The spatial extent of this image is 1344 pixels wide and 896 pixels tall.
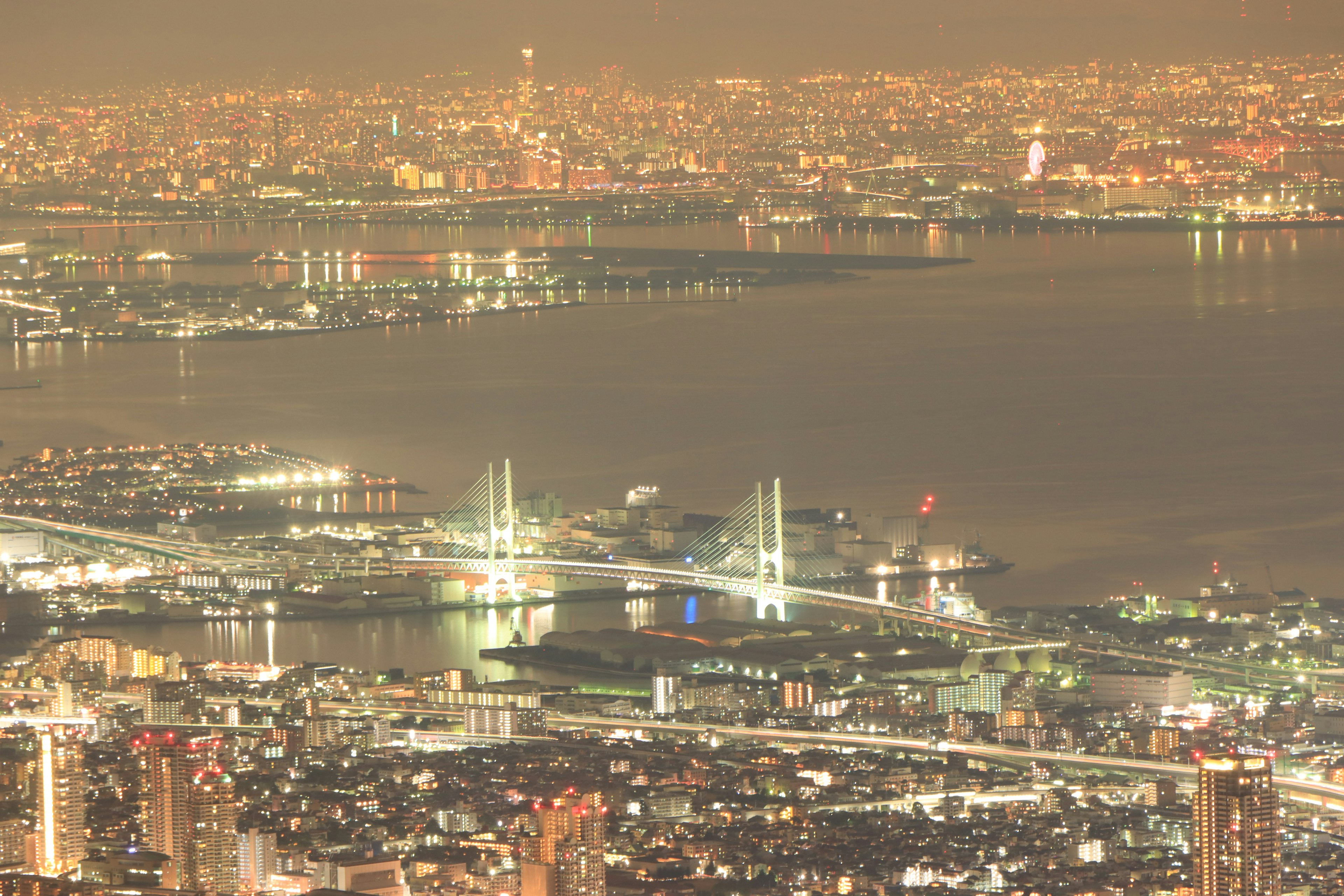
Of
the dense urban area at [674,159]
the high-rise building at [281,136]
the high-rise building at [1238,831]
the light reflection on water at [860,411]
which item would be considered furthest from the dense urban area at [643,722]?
the high-rise building at [281,136]

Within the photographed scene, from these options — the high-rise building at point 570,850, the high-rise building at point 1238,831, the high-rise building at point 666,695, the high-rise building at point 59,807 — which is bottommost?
the high-rise building at point 666,695

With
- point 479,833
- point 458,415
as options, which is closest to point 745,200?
point 458,415

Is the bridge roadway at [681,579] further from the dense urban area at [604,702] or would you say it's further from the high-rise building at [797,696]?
the high-rise building at [797,696]

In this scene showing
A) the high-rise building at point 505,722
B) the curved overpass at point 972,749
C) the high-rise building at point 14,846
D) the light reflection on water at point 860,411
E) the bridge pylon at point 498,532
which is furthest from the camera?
the light reflection on water at point 860,411

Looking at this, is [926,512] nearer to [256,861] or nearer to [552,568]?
[552,568]

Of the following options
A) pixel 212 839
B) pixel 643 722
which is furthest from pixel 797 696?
pixel 212 839

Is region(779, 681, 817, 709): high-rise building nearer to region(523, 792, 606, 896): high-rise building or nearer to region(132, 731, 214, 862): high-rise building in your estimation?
region(132, 731, 214, 862): high-rise building

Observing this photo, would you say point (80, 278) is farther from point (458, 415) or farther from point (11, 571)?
point (11, 571)
